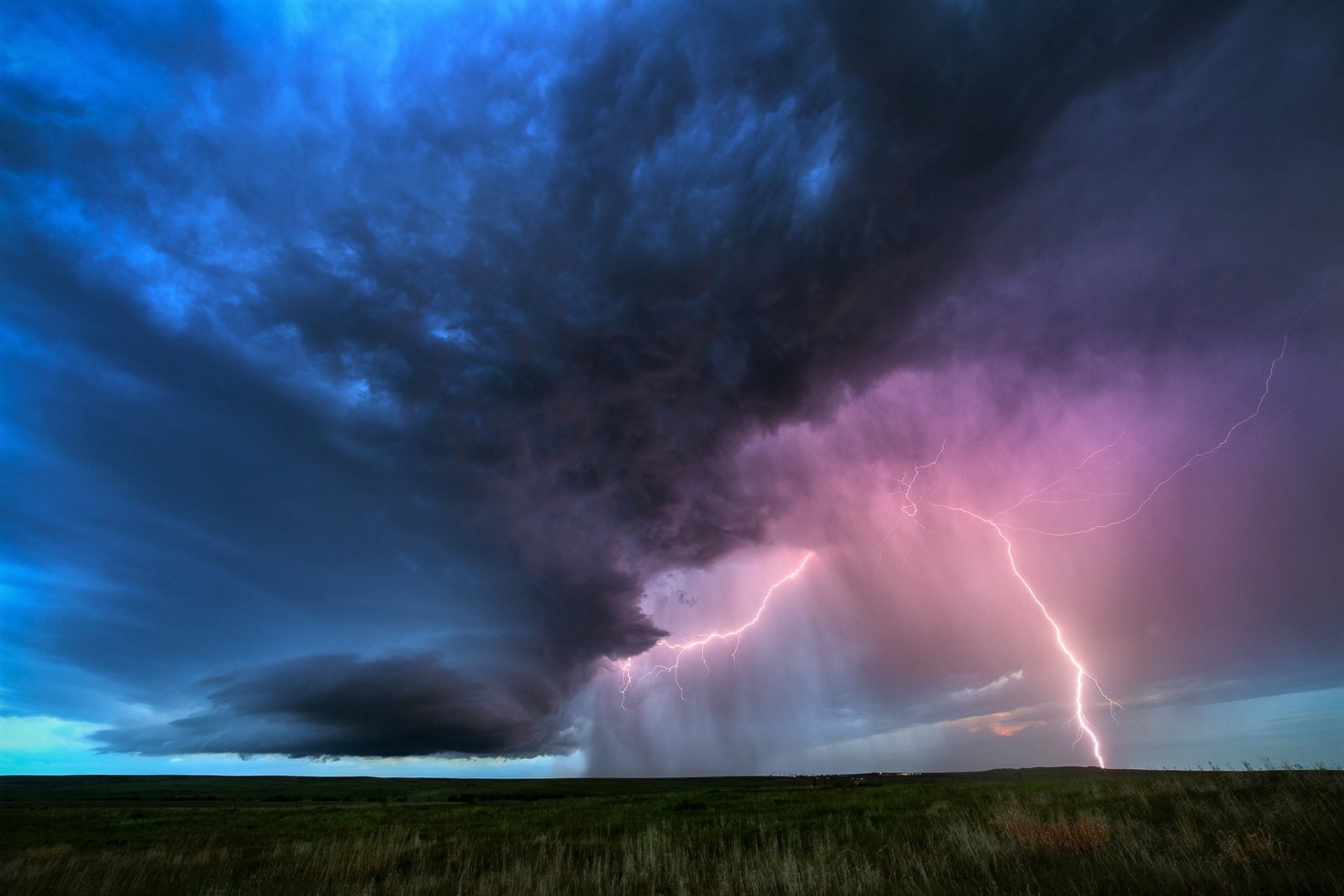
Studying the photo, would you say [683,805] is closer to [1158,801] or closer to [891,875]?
[1158,801]

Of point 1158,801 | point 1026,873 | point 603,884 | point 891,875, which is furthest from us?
point 1158,801

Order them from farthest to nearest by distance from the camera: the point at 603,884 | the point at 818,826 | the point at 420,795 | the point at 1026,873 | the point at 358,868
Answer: the point at 420,795
the point at 818,826
the point at 358,868
the point at 603,884
the point at 1026,873

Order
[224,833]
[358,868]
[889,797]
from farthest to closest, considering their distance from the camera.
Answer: [889,797] < [224,833] < [358,868]

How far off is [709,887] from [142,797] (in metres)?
126

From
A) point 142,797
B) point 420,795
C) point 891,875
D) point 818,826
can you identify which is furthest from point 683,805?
point 142,797

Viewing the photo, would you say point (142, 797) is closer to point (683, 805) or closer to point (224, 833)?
point (224, 833)

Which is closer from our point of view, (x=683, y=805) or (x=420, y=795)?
(x=683, y=805)

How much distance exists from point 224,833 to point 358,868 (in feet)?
78.0

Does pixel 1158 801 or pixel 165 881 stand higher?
pixel 1158 801

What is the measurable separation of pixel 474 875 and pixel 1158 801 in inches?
813

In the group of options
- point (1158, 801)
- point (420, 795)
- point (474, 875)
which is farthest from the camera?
point (420, 795)

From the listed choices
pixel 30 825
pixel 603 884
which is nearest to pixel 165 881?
pixel 603 884

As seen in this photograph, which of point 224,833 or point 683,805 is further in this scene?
point 683,805

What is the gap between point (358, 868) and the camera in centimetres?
1482
